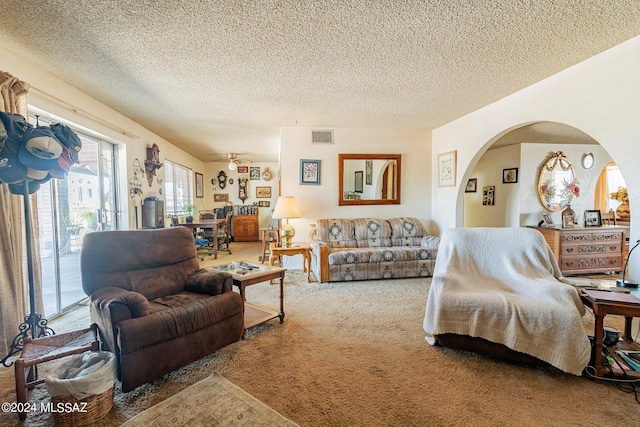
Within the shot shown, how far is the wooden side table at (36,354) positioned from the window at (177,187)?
4.23 m

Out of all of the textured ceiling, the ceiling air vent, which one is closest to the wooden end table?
the textured ceiling

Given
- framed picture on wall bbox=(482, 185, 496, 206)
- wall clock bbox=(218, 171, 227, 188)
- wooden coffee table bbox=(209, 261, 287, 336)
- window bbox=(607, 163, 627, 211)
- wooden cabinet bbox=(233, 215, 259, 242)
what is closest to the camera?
wooden coffee table bbox=(209, 261, 287, 336)

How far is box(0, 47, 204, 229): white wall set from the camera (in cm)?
237

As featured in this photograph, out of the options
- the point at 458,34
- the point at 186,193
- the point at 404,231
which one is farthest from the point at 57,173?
the point at 186,193

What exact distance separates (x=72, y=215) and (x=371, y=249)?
3704 mm

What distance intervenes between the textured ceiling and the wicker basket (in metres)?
2.19

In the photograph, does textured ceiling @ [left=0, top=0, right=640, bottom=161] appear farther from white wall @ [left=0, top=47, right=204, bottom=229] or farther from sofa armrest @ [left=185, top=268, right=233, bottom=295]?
sofa armrest @ [left=185, top=268, right=233, bottom=295]

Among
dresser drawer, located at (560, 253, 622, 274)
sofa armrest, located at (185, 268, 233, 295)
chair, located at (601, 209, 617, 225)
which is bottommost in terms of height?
dresser drawer, located at (560, 253, 622, 274)

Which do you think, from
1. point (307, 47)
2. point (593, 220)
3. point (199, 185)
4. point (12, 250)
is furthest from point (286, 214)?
point (199, 185)

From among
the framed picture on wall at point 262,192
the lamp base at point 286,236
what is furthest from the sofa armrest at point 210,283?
the framed picture on wall at point 262,192

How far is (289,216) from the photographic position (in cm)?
416

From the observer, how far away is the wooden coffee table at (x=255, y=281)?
2422 mm

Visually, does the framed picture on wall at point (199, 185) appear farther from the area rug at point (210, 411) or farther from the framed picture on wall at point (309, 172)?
the area rug at point (210, 411)

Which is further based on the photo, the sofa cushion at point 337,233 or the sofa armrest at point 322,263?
the sofa cushion at point 337,233
